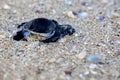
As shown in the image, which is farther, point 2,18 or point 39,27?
point 2,18

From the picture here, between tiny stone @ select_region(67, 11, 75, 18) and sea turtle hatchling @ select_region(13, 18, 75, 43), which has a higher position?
sea turtle hatchling @ select_region(13, 18, 75, 43)

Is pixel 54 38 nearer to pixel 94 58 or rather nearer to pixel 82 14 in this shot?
pixel 94 58

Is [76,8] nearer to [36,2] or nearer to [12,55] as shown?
[36,2]

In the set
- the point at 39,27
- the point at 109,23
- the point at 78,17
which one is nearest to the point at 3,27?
the point at 39,27

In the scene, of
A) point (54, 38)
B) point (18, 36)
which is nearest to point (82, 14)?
point (54, 38)

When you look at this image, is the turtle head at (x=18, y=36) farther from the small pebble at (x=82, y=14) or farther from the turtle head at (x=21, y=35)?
the small pebble at (x=82, y=14)

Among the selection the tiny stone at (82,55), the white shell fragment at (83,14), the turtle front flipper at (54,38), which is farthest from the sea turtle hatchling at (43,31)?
the white shell fragment at (83,14)

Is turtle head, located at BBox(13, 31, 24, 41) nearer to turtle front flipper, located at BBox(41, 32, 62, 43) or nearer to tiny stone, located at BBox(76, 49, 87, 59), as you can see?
turtle front flipper, located at BBox(41, 32, 62, 43)

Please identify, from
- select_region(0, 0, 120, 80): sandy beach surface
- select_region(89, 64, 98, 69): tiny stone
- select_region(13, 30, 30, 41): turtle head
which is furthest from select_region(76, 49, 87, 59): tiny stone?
select_region(13, 30, 30, 41): turtle head
